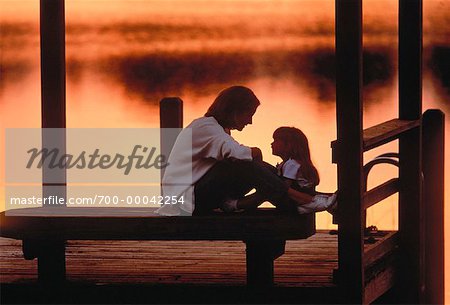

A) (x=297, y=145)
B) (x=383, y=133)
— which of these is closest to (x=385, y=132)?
(x=383, y=133)

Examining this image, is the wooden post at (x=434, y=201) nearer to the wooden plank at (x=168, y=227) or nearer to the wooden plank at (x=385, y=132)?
the wooden plank at (x=385, y=132)

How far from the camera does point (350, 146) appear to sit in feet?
19.3

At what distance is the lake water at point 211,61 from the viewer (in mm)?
17000

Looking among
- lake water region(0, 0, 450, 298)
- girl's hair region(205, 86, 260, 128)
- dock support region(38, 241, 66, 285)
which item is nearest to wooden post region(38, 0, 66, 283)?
dock support region(38, 241, 66, 285)

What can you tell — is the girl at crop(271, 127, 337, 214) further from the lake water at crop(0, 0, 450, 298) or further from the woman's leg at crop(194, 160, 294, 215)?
the lake water at crop(0, 0, 450, 298)

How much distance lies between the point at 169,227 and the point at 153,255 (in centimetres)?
157

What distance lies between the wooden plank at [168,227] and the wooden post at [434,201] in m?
2.23

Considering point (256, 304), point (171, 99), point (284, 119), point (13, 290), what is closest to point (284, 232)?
point (256, 304)

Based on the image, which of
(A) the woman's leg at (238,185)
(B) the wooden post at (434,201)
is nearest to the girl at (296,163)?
(A) the woman's leg at (238,185)

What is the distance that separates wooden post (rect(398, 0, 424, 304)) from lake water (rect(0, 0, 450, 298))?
25.7ft

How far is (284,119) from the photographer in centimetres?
1652

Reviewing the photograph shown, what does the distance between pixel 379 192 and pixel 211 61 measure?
474 inches

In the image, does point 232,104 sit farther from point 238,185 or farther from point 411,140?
point 411,140

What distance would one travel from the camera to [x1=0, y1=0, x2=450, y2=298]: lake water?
1700cm
